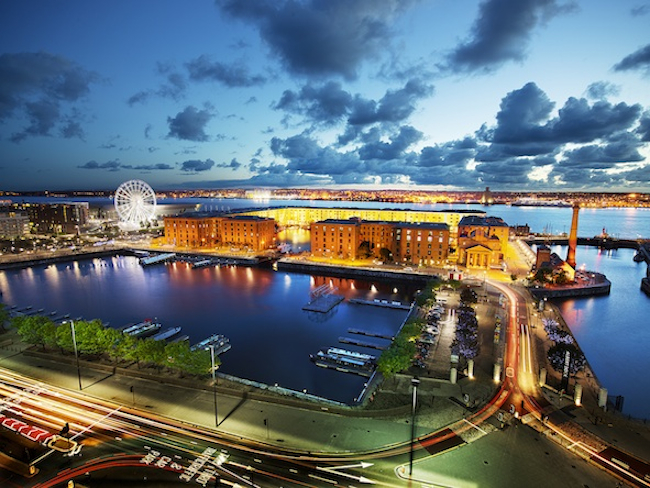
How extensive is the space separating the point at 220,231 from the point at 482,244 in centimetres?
5034

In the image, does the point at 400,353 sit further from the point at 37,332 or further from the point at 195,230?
the point at 195,230

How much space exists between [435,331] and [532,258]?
38980mm

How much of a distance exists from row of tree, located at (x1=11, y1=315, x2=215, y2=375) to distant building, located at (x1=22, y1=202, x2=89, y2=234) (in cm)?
9406

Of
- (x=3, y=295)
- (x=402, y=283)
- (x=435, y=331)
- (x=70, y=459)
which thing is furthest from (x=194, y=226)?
(x=70, y=459)

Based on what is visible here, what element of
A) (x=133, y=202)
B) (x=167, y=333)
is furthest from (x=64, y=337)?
(x=133, y=202)

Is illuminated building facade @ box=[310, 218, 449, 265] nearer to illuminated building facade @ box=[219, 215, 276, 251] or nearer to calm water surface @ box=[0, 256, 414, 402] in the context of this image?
calm water surface @ box=[0, 256, 414, 402]

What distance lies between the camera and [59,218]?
107312 mm

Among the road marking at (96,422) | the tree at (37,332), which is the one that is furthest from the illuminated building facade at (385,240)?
the road marking at (96,422)

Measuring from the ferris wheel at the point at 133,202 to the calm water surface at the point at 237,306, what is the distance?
80.4 ft

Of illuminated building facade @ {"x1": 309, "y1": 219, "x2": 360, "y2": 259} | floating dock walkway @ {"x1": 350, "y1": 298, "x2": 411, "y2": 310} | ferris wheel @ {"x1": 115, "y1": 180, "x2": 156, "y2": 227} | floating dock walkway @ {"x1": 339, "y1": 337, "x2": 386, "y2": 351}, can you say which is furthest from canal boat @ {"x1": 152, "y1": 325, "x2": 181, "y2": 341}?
ferris wheel @ {"x1": 115, "y1": 180, "x2": 156, "y2": 227}

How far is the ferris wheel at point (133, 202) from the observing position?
84062mm

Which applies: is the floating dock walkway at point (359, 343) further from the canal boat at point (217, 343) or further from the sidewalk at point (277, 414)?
the canal boat at point (217, 343)

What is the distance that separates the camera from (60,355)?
2445 centimetres

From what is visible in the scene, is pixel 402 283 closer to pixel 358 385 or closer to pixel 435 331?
pixel 435 331
